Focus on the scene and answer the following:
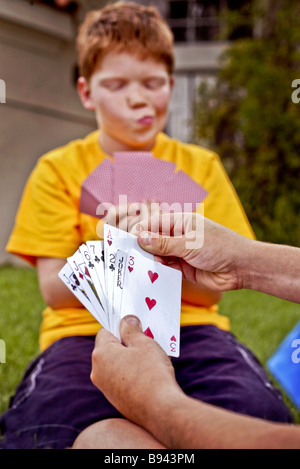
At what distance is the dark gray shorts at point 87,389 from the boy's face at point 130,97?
43 cm

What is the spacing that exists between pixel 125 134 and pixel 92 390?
20.6 inches

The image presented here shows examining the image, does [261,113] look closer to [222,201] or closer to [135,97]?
[222,201]

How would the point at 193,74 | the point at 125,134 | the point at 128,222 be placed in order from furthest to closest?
the point at 193,74 → the point at 125,134 → the point at 128,222

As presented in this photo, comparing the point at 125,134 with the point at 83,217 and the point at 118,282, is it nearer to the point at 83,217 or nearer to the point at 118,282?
the point at 83,217

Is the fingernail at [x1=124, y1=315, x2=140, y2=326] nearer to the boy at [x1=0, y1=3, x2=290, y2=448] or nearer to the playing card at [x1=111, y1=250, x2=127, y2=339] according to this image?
the playing card at [x1=111, y1=250, x2=127, y2=339]

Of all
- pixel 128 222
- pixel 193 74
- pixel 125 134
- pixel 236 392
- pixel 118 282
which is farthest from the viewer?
pixel 193 74

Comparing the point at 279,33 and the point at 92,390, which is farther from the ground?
the point at 279,33

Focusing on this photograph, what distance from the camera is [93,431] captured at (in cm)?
69

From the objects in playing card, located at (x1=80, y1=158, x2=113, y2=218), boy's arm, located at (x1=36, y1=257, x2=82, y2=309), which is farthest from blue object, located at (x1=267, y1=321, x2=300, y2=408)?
playing card, located at (x1=80, y1=158, x2=113, y2=218)

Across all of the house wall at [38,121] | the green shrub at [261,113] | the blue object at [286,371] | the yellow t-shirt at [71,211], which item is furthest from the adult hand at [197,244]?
the house wall at [38,121]

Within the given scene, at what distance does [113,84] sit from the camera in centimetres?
105

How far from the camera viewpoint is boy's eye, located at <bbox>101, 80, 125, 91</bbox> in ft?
3.42

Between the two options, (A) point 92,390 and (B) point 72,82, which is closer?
(A) point 92,390

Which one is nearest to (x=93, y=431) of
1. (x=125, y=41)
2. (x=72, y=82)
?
(x=125, y=41)
